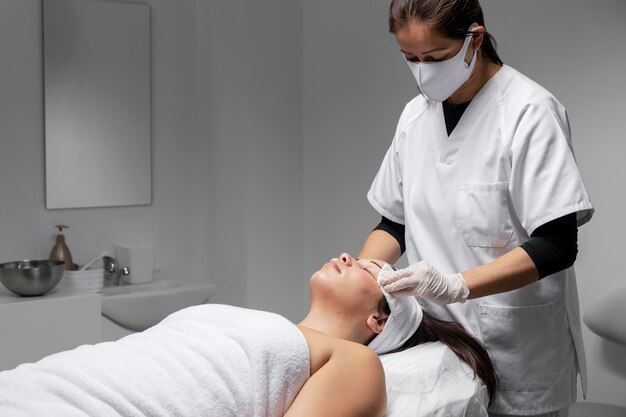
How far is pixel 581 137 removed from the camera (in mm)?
2598

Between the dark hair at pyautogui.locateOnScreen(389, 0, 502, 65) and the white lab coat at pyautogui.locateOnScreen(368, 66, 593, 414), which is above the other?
the dark hair at pyautogui.locateOnScreen(389, 0, 502, 65)

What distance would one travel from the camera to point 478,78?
1.79 meters

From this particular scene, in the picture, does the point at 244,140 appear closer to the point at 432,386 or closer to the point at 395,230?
the point at 395,230

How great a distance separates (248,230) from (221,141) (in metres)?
0.47

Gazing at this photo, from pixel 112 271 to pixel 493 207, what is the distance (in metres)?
2.30

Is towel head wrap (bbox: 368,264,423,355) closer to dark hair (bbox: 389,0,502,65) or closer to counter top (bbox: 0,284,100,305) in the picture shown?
dark hair (bbox: 389,0,502,65)

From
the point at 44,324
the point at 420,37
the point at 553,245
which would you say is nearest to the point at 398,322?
the point at 553,245

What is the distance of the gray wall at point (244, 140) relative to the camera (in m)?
3.39

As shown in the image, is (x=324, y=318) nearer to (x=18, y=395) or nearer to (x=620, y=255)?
(x=18, y=395)

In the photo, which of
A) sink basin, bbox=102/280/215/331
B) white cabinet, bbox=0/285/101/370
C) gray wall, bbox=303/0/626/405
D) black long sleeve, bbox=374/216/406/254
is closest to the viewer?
black long sleeve, bbox=374/216/406/254

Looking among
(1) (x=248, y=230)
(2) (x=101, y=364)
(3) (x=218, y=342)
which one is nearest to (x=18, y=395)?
(2) (x=101, y=364)

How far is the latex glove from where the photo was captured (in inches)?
61.8

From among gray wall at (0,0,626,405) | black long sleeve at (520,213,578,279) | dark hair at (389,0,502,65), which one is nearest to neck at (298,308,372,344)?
black long sleeve at (520,213,578,279)

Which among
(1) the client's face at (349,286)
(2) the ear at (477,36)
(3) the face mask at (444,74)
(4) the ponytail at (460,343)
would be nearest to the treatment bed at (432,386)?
(4) the ponytail at (460,343)
